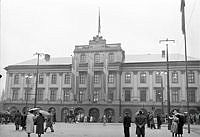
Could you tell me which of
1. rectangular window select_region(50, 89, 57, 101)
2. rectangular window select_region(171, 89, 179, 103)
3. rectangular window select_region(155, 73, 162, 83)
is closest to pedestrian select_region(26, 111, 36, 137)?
rectangular window select_region(171, 89, 179, 103)

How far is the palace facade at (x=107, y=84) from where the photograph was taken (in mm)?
59156

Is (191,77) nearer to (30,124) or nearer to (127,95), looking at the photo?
(127,95)

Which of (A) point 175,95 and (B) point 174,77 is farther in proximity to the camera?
(B) point 174,77

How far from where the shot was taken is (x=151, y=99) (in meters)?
59.5

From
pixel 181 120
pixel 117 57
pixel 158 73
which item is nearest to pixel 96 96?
pixel 117 57

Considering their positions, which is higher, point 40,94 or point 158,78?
point 158,78

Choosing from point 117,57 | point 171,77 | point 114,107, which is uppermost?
point 117,57

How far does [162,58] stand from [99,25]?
45.5ft

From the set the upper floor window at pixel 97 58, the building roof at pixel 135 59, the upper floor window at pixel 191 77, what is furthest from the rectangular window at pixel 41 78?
the upper floor window at pixel 191 77

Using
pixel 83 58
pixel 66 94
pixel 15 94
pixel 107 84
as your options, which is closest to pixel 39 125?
pixel 107 84

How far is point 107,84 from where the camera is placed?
61000mm

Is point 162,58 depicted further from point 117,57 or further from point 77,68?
point 77,68

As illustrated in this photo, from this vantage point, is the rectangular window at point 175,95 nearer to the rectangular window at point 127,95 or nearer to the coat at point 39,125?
the rectangular window at point 127,95

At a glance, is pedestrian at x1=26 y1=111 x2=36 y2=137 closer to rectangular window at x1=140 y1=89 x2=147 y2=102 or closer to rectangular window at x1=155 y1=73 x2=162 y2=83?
rectangular window at x1=140 y1=89 x2=147 y2=102
